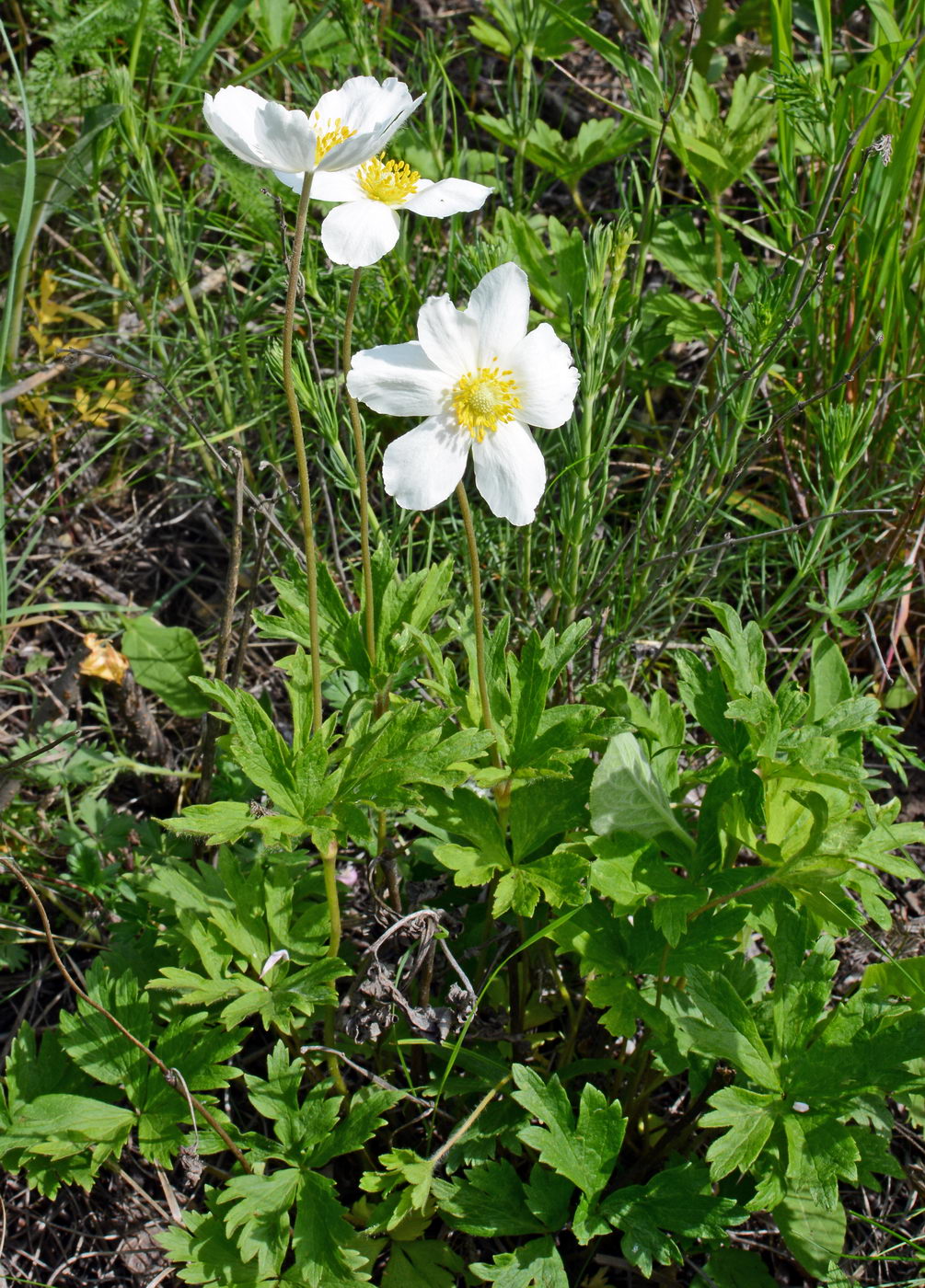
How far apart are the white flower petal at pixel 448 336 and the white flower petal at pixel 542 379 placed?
75mm

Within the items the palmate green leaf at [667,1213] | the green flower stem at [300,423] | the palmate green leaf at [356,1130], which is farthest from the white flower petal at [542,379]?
the palmate green leaf at [667,1213]

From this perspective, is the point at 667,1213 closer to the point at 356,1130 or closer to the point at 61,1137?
the point at 356,1130

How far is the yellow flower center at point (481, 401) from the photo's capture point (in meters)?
1.73

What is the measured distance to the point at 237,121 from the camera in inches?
65.0

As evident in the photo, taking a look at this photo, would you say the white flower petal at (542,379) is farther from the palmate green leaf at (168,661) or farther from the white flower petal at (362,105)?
the palmate green leaf at (168,661)

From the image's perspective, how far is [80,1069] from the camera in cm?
207

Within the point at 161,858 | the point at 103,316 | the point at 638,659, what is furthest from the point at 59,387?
the point at 638,659

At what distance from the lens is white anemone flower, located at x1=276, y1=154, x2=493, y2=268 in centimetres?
172

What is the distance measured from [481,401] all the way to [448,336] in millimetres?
124

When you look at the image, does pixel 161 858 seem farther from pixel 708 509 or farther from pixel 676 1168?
pixel 708 509

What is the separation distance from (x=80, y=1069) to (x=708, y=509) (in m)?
1.80

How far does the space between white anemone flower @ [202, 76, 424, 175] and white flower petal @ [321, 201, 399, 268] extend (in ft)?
0.36

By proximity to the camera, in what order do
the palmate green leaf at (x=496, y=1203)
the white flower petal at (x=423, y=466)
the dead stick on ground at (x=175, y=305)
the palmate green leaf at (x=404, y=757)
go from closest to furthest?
the white flower petal at (x=423, y=466), the palmate green leaf at (x=404, y=757), the palmate green leaf at (x=496, y=1203), the dead stick on ground at (x=175, y=305)

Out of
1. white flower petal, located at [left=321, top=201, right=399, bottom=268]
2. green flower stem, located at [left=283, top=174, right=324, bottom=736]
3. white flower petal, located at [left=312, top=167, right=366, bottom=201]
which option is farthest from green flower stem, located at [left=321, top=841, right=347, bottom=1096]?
white flower petal, located at [left=312, top=167, right=366, bottom=201]
